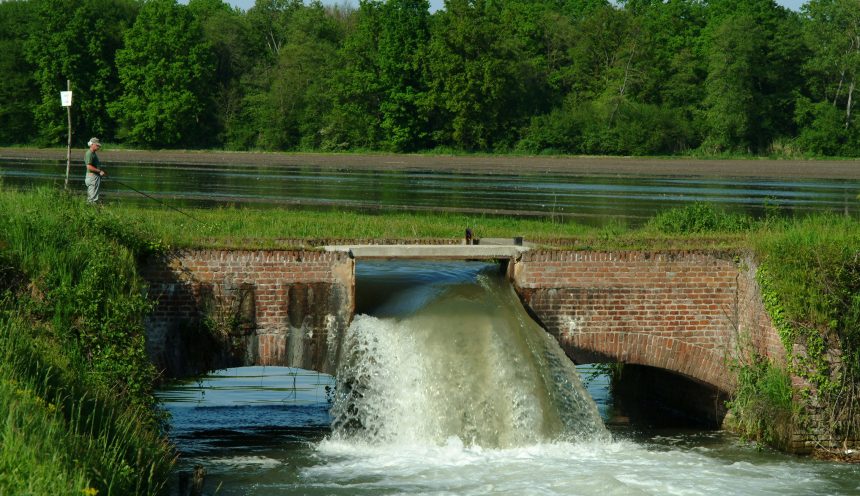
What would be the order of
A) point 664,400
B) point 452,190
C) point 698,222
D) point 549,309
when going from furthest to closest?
point 452,190 → point 698,222 → point 664,400 → point 549,309

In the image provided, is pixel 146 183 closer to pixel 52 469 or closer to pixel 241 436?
pixel 241 436

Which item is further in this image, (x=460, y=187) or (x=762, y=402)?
(x=460, y=187)

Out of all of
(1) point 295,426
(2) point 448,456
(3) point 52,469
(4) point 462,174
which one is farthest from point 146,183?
(3) point 52,469

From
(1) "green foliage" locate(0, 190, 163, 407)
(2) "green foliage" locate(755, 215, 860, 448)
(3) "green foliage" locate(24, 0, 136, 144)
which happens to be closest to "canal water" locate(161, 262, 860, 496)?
(2) "green foliage" locate(755, 215, 860, 448)

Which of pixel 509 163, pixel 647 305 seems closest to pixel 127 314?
pixel 647 305

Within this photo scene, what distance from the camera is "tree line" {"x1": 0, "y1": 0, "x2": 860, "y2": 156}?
76.1 m

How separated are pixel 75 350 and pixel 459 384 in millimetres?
4527

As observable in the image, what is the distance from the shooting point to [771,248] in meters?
15.4

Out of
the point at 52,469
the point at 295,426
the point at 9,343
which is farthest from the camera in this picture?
the point at 295,426

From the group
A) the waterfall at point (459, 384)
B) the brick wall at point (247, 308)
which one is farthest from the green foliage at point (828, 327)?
the brick wall at point (247, 308)

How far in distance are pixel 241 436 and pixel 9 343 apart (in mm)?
5441

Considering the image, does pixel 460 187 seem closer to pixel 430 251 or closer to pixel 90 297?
→ pixel 430 251

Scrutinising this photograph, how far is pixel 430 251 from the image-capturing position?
15789 millimetres

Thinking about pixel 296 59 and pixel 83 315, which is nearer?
pixel 83 315
